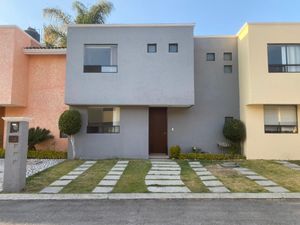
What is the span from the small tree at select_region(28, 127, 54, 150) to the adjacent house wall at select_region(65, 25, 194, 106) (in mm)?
2674

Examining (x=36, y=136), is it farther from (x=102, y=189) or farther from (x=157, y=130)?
(x=102, y=189)

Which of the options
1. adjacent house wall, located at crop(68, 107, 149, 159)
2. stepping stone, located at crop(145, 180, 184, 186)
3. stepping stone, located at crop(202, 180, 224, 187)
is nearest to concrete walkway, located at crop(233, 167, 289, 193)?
stepping stone, located at crop(202, 180, 224, 187)

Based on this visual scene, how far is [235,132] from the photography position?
14656 millimetres

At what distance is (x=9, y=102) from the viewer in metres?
15.1

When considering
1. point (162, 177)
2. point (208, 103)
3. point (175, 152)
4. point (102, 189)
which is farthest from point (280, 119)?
point (102, 189)

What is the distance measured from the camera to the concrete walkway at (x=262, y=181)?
8578 millimetres

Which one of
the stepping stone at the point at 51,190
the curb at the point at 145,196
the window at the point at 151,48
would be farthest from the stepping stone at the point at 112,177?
the window at the point at 151,48

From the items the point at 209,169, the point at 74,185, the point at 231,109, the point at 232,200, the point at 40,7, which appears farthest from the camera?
the point at 40,7

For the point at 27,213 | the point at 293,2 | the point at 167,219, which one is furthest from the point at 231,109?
the point at 27,213

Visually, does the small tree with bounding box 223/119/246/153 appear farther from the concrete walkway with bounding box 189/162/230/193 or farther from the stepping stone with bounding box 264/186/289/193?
the stepping stone with bounding box 264/186/289/193

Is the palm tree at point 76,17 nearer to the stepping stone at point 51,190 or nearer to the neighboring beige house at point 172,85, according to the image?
the neighboring beige house at point 172,85

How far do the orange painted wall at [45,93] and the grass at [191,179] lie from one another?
7900 mm

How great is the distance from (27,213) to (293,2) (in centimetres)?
1671

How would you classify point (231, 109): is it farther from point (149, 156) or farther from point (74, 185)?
point (74, 185)
